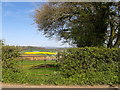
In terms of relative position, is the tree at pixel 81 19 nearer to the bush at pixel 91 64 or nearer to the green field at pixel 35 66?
the bush at pixel 91 64

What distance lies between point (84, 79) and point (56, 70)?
Result: 1.10 m

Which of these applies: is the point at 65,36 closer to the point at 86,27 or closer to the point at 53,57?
the point at 86,27

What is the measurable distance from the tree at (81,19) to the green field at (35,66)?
8.87 ft

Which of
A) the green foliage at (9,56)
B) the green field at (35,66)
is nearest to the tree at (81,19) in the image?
the green field at (35,66)

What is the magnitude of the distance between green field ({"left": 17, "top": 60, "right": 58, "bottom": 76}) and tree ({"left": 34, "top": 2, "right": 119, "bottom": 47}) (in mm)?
2703

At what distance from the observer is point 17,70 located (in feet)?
19.0

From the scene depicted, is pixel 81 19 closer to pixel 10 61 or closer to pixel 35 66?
pixel 35 66

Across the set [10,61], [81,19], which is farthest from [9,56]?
[81,19]

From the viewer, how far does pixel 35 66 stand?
19.2ft

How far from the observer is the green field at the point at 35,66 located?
5668mm

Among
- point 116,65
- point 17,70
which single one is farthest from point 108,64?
point 17,70

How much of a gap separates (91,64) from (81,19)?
3261 millimetres

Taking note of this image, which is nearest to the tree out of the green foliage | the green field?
the green field

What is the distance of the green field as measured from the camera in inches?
223
